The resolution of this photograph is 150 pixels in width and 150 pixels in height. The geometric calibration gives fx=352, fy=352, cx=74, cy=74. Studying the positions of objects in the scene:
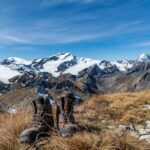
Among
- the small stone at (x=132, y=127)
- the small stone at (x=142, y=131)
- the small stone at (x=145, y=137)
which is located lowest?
the small stone at (x=145, y=137)

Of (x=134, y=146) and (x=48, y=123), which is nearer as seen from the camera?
(x=134, y=146)

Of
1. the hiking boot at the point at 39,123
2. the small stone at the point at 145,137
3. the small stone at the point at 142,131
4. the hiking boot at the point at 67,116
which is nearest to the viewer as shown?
the hiking boot at the point at 39,123

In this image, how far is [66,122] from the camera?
7.45m

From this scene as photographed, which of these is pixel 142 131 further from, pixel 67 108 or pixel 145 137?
pixel 67 108

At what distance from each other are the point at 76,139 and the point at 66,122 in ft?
6.38

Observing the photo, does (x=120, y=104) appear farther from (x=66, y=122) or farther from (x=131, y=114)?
(x=66, y=122)

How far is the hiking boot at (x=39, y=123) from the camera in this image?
240 inches

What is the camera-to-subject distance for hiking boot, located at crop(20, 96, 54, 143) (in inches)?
240

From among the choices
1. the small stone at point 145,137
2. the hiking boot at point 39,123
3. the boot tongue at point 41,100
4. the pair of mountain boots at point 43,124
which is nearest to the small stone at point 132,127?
the small stone at point 145,137

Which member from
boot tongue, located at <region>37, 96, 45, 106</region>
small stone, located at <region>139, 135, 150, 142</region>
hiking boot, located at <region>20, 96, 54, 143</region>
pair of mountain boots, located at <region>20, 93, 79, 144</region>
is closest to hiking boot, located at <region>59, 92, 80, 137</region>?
pair of mountain boots, located at <region>20, 93, 79, 144</region>

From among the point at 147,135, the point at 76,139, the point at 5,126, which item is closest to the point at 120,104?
the point at 147,135

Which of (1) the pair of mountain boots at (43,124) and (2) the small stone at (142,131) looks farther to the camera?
(2) the small stone at (142,131)

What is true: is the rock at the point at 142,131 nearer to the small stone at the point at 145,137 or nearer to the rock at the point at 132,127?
the rock at the point at 132,127

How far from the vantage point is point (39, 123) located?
263 inches
